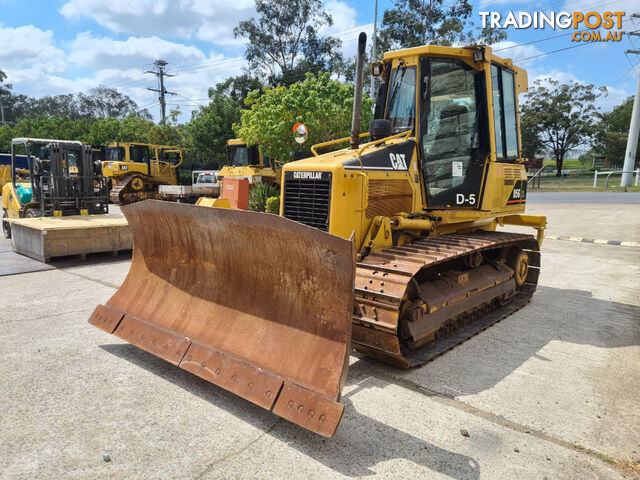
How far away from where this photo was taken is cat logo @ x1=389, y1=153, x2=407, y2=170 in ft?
15.5

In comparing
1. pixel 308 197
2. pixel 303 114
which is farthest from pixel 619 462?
pixel 303 114

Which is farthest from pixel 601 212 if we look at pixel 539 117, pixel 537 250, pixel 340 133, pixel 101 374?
pixel 539 117

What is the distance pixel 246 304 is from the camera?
3.70m

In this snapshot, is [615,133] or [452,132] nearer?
[452,132]

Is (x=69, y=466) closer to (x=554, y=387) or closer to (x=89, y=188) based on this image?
(x=554, y=387)

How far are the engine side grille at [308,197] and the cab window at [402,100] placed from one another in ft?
4.24

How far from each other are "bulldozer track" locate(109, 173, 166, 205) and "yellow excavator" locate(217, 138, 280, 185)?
3661mm

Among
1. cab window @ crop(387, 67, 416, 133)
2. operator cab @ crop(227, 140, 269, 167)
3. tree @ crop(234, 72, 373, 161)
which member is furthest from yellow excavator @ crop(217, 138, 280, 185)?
cab window @ crop(387, 67, 416, 133)

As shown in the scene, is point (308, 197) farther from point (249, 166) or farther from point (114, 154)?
point (114, 154)

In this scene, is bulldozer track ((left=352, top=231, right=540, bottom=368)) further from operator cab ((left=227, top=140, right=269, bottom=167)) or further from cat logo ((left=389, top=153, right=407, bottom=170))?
operator cab ((left=227, top=140, right=269, bottom=167))

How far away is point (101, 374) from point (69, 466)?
1.28 meters

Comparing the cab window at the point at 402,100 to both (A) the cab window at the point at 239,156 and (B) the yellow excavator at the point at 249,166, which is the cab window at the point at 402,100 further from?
(A) the cab window at the point at 239,156

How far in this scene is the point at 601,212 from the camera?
16.6m

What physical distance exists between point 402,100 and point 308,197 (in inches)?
65.0
